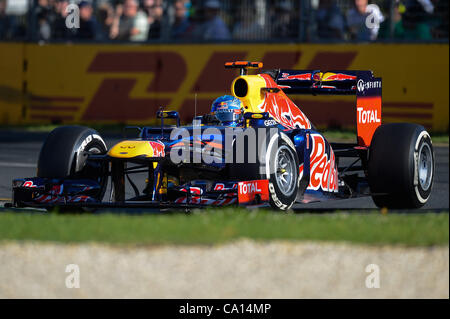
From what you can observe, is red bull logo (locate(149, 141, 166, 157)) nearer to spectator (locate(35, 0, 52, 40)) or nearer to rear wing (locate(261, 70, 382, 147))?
rear wing (locate(261, 70, 382, 147))

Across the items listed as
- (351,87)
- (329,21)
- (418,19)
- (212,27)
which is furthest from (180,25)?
(351,87)

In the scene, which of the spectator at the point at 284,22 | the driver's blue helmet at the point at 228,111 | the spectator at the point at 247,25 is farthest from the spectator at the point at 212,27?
the driver's blue helmet at the point at 228,111

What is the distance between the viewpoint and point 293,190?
25.0 ft

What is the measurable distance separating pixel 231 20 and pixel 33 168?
5796 millimetres

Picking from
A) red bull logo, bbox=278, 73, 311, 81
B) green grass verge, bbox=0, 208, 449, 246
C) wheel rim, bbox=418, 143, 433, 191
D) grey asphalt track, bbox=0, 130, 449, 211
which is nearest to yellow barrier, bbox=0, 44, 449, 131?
grey asphalt track, bbox=0, 130, 449, 211

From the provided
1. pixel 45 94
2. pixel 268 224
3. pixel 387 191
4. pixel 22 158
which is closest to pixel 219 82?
pixel 45 94

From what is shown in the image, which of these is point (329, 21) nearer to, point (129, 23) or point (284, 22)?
point (284, 22)

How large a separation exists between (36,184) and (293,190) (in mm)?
2029

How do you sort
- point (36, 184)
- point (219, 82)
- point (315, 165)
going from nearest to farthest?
point (36, 184), point (315, 165), point (219, 82)

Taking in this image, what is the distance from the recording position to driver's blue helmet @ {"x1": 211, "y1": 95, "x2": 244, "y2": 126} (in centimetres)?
816

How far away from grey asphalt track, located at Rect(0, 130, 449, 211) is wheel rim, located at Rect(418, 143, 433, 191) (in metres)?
0.49

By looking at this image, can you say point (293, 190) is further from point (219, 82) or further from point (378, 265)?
point (219, 82)

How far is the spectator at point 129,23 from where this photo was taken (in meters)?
16.9

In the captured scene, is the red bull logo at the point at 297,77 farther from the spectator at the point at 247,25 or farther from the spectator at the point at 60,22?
the spectator at the point at 60,22
